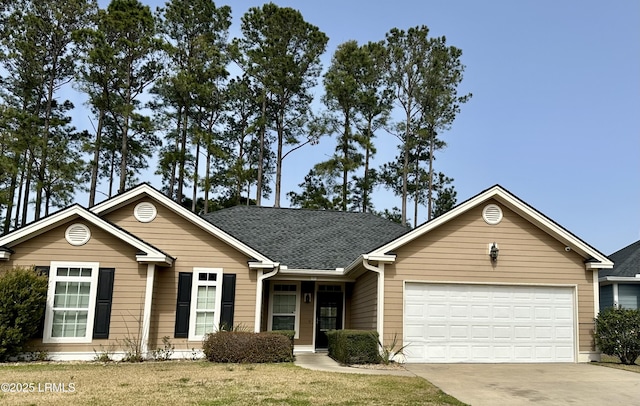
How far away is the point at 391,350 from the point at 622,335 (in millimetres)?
5744

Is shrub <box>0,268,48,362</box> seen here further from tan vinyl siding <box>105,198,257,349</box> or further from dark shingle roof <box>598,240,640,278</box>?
dark shingle roof <box>598,240,640,278</box>

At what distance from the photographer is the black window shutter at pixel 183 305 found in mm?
13117

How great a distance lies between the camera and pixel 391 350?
12.6m

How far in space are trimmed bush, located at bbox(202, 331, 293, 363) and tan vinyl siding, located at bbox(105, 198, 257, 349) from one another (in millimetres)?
1291

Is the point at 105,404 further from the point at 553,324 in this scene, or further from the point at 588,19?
the point at 588,19

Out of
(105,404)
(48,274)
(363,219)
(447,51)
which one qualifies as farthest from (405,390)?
(447,51)

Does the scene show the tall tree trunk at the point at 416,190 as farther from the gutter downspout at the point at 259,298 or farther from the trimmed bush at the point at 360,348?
the trimmed bush at the point at 360,348

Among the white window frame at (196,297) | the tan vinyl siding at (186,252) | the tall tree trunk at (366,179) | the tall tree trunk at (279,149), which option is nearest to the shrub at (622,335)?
the tan vinyl siding at (186,252)

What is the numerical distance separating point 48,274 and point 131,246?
1.97 meters

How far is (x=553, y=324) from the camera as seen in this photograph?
1335cm

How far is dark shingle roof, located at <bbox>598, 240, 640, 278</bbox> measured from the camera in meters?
18.6

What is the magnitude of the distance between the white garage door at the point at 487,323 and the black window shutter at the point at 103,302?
7227 millimetres

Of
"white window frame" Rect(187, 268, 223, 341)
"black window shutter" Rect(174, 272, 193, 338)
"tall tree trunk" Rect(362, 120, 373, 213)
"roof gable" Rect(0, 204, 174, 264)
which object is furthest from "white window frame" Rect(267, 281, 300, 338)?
"tall tree trunk" Rect(362, 120, 373, 213)

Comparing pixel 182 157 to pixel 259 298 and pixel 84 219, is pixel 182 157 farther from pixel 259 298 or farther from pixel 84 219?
pixel 259 298
